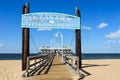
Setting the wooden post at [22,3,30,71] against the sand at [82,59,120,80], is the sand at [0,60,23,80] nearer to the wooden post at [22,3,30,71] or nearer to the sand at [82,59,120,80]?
the wooden post at [22,3,30,71]

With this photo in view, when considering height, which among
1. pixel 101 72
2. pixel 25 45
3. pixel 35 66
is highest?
pixel 25 45

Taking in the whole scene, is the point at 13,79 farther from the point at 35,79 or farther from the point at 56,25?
the point at 56,25

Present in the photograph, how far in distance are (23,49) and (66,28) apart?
3.32 meters

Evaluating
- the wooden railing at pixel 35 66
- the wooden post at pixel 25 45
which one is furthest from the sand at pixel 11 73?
the wooden railing at pixel 35 66

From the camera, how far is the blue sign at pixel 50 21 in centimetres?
1522

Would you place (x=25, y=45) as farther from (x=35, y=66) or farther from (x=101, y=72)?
(x=101, y=72)

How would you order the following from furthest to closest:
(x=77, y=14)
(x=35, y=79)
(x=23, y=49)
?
1. (x=77, y=14)
2. (x=23, y=49)
3. (x=35, y=79)

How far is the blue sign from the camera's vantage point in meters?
15.2

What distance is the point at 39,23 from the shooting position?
15.5 metres

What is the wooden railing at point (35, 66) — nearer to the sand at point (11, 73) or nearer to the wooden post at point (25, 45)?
the wooden post at point (25, 45)

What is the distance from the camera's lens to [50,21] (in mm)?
15547

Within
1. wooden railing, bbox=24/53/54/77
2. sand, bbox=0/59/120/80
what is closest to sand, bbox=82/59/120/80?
sand, bbox=0/59/120/80

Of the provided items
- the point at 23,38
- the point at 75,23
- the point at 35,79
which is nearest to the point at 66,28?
the point at 75,23

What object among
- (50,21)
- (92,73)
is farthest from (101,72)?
(50,21)
